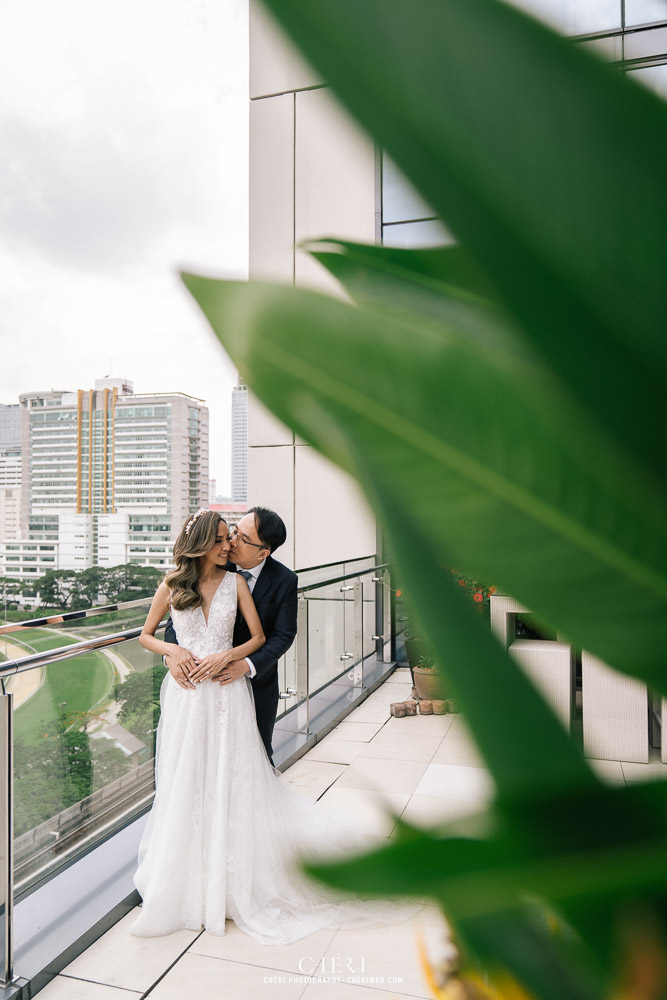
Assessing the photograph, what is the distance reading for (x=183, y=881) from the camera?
111 inches

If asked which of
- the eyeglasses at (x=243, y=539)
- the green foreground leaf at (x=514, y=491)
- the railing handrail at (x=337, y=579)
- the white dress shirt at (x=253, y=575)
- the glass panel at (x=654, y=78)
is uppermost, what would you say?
the glass panel at (x=654, y=78)

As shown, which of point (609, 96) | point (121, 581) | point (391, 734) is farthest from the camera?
point (121, 581)

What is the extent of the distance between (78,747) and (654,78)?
3.20 m

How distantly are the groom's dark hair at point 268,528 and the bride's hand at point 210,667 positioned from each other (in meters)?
0.63

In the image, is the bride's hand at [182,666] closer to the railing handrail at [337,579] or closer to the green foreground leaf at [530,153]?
the railing handrail at [337,579]

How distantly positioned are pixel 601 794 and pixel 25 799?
293cm

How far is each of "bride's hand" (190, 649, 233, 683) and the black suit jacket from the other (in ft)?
0.54

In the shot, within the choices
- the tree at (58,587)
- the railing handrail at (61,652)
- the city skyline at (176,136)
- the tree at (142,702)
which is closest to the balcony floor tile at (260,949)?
the tree at (142,702)

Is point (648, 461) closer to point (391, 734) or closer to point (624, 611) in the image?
point (624, 611)

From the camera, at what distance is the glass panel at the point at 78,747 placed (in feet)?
8.35

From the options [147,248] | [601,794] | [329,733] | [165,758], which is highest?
[147,248]

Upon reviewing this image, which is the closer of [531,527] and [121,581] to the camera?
[531,527]

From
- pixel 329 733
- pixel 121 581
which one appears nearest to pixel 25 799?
pixel 329 733

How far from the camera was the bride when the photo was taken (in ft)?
9.30
